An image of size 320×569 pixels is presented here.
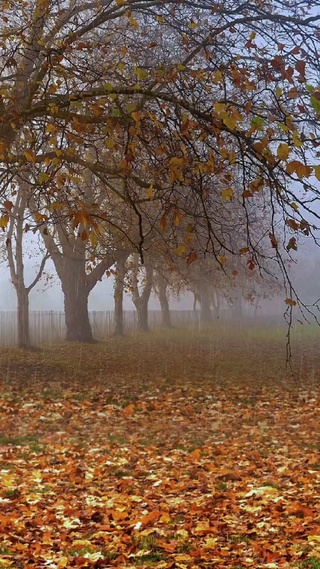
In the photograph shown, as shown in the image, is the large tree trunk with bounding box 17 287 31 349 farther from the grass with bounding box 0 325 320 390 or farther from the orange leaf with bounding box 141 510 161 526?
the orange leaf with bounding box 141 510 161 526

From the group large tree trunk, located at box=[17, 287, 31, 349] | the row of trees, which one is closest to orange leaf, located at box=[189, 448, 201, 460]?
the row of trees

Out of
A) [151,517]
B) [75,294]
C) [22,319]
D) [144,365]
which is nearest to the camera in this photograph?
[151,517]

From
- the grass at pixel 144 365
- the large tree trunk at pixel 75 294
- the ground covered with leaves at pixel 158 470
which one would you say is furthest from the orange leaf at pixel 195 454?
the large tree trunk at pixel 75 294

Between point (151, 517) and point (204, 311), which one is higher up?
point (204, 311)

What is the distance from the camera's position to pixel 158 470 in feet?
29.7

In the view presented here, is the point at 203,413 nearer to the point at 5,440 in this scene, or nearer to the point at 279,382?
the point at 5,440

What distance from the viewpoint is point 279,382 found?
1911 centimetres

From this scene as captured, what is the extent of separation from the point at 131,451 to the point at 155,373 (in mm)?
9849

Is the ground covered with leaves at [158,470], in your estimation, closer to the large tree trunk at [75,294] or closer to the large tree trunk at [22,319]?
the large tree trunk at [22,319]

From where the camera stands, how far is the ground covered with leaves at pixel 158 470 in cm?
594

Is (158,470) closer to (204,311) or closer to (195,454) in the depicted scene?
(195,454)

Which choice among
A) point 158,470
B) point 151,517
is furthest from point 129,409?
point 151,517

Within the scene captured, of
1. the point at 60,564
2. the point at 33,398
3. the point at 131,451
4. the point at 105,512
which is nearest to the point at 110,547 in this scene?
the point at 60,564

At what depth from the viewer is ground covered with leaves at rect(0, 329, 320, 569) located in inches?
234
